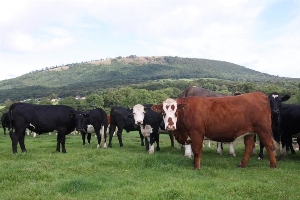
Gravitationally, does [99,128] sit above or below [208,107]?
below

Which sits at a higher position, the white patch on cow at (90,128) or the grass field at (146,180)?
the white patch on cow at (90,128)

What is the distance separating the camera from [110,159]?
11.8 m

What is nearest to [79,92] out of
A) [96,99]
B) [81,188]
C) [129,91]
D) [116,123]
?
[129,91]

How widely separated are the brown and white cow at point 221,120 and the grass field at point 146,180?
1071mm

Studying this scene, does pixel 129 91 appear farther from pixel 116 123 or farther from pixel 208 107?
pixel 208 107

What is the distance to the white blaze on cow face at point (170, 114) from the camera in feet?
36.7

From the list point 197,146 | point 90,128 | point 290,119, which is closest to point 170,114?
point 197,146

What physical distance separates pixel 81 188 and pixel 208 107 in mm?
5511

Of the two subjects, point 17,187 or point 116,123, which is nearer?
point 17,187

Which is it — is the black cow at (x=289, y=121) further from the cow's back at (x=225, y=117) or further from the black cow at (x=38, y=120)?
the black cow at (x=38, y=120)

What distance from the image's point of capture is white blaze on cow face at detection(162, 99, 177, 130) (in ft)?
36.7

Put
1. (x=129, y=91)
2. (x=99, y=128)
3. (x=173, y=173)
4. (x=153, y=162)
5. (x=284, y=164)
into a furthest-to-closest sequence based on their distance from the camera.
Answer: (x=129, y=91)
(x=99, y=128)
(x=284, y=164)
(x=153, y=162)
(x=173, y=173)

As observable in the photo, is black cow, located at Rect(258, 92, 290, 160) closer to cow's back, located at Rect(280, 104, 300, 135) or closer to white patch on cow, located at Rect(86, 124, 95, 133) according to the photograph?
cow's back, located at Rect(280, 104, 300, 135)

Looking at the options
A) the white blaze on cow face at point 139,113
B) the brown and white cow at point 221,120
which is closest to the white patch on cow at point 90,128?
the white blaze on cow face at point 139,113
